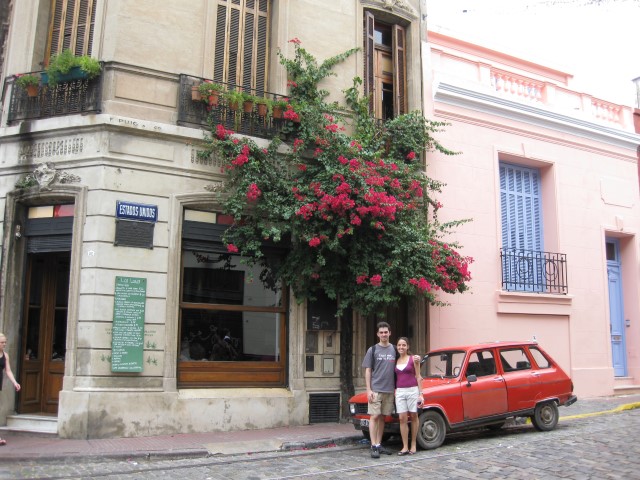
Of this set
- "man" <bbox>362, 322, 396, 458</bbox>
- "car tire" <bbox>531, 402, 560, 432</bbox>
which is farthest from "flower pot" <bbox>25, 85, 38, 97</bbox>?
"car tire" <bbox>531, 402, 560, 432</bbox>

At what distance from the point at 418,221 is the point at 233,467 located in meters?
5.85

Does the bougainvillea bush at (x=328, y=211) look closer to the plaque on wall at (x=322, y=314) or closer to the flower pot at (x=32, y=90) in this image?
the plaque on wall at (x=322, y=314)

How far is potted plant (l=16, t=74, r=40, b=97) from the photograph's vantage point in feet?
35.8

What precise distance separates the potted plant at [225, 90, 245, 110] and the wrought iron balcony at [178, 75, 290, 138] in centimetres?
A: 10

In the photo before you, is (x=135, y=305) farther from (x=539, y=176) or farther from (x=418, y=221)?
(x=539, y=176)

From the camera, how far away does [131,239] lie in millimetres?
10461

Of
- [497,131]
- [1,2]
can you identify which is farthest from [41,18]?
[497,131]

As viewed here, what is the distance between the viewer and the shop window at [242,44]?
474 inches

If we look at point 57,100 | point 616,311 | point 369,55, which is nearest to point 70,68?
point 57,100

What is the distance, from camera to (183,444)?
945 centimetres

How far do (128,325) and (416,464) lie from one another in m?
4.94

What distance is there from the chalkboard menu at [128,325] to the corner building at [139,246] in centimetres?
2

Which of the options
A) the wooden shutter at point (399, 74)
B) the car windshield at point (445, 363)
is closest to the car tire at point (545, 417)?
the car windshield at point (445, 363)

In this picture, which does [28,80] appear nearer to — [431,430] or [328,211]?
[328,211]
